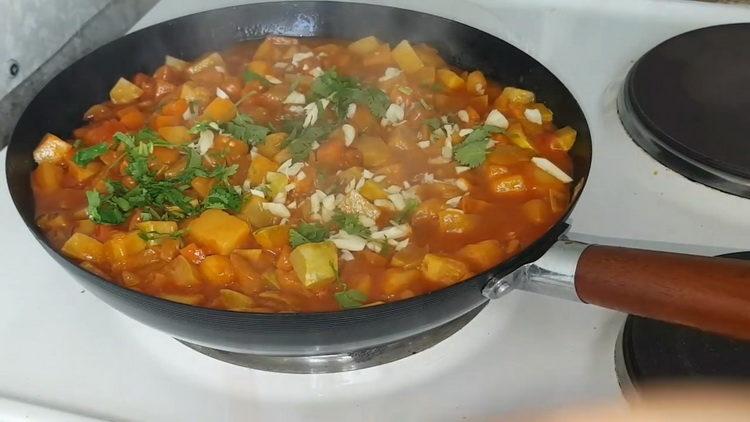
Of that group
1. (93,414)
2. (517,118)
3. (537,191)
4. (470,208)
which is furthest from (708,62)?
(93,414)

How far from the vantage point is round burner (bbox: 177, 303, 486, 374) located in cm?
108

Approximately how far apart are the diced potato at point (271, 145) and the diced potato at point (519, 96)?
0.40m

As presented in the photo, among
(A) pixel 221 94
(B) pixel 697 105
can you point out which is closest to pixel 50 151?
(A) pixel 221 94

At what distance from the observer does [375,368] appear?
1080 mm

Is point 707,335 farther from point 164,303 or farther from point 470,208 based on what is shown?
point 164,303

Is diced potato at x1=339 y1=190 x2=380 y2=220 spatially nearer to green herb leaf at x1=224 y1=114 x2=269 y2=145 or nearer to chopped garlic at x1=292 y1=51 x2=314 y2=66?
green herb leaf at x1=224 y1=114 x2=269 y2=145

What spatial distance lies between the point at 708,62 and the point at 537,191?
55cm

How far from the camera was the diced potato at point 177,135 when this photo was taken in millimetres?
1305

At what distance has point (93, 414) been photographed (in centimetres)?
101

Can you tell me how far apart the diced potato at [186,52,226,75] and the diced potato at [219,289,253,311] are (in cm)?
58

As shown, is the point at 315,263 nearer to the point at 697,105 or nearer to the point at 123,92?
the point at 123,92

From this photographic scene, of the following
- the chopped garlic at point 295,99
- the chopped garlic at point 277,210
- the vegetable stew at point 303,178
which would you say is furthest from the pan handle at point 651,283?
the chopped garlic at point 295,99

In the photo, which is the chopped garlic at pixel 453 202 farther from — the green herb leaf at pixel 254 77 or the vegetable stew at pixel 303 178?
the green herb leaf at pixel 254 77

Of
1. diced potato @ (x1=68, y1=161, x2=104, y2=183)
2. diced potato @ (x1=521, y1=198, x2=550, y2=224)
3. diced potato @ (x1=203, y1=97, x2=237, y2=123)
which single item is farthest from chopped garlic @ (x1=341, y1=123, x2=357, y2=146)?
diced potato @ (x1=68, y1=161, x2=104, y2=183)
